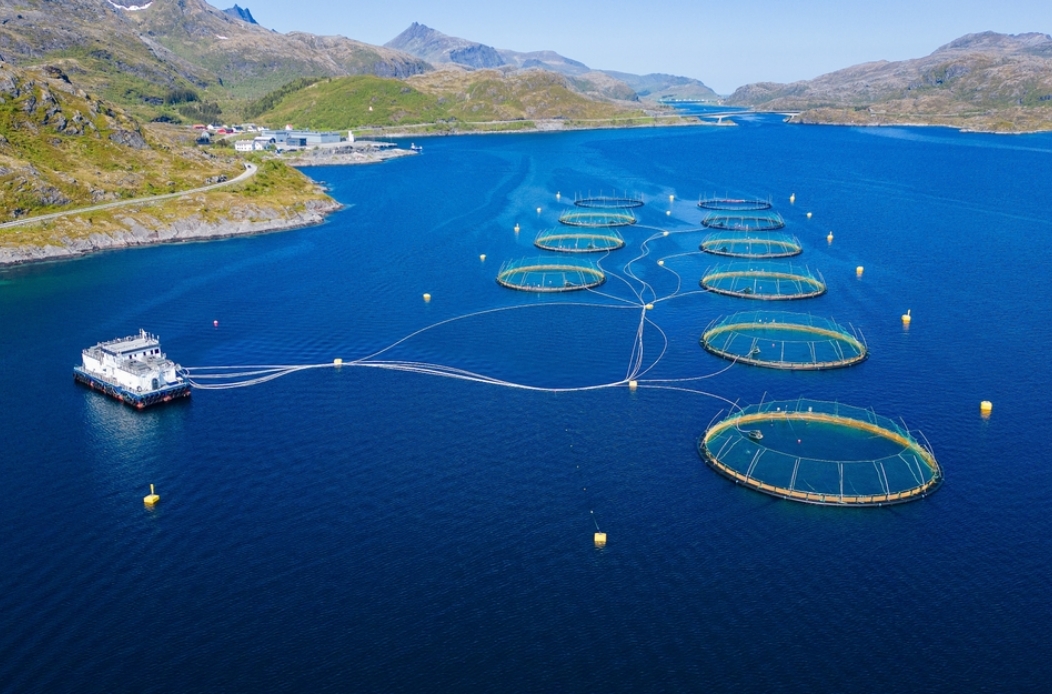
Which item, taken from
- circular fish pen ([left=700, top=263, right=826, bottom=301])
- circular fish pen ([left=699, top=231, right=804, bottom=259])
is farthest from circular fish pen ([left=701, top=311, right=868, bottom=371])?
circular fish pen ([left=699, top=231, right=804, bottom=259])

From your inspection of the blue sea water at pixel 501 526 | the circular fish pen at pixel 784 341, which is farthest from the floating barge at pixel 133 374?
the circular fish pen at pixel 784 341

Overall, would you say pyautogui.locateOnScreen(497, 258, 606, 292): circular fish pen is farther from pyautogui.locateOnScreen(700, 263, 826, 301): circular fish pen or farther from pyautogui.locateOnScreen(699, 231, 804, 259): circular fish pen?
pyautogui.locateOnScreen(699, 231, 804, 259): circular fish pen

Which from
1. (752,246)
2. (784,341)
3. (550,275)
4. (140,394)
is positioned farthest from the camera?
(752,246)

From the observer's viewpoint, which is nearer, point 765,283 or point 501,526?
point 501,526

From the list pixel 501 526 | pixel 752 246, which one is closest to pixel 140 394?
pixel 501 526

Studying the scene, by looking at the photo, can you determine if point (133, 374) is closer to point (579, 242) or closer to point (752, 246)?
point (579, 242)

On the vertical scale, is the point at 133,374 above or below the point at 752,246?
below

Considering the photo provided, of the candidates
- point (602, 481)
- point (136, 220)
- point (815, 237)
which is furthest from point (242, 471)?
point (815, 237)
